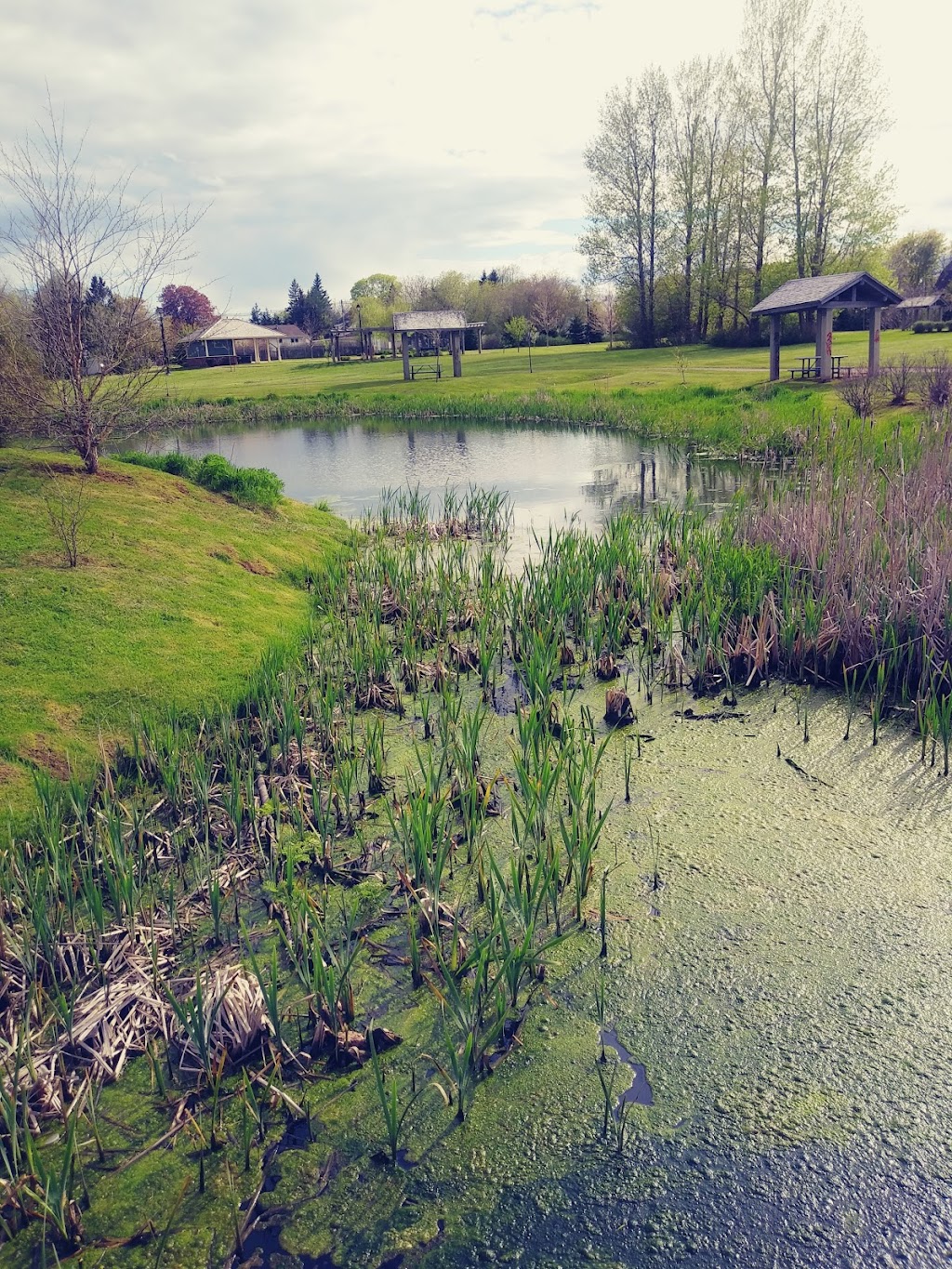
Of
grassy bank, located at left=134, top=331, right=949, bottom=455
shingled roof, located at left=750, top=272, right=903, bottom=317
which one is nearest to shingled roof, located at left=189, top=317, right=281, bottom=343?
grassy bank, located at left=134, top=331, right=949, bottom=455

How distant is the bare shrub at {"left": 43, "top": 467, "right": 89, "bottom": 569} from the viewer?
7.51 m

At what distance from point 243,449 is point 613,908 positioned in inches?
887

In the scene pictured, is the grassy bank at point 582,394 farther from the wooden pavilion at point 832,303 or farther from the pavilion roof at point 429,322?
the pavilion roof at point 429,322

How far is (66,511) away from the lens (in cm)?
820

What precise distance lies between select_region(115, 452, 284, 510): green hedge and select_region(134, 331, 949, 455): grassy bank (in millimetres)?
744

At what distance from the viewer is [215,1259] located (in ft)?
8.82

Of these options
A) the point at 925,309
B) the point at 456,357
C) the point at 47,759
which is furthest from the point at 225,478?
the point at 925,309

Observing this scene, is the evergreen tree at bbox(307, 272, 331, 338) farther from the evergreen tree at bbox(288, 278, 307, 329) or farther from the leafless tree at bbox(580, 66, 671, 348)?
the leafless tree at bbox(580, 66, 671, 348)

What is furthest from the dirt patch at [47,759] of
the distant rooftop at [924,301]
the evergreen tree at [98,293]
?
the distant rooftop at [924,301]

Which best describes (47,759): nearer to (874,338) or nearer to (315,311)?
(874,338)

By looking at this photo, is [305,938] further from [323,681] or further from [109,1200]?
[323,681]

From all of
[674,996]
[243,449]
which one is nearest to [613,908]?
[674,996]

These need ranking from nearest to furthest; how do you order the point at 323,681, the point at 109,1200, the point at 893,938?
the point at 109,1200
the point at 893,938
the point at 323,681

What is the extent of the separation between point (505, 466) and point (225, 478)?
28.3 ft
